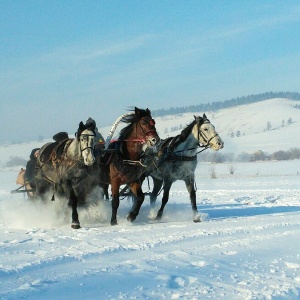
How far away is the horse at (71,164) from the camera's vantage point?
385 inches

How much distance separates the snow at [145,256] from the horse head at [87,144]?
4.53 ft

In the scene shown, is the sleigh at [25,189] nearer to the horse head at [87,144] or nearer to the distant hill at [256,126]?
the horse head at [87,144]

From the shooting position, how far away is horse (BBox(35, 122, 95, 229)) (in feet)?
32.1

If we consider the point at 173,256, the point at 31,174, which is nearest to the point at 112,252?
the point at 173,256

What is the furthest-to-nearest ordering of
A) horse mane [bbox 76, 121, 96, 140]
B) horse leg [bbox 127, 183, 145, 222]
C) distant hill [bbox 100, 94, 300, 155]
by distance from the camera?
distant hill [bbox 100, 94, 300, 155]
horse leg [bbox 127, 183, 145, 222]
horse mane [bbox 76, 121, 96, 140]

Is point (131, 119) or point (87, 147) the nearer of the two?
point (87, 147)

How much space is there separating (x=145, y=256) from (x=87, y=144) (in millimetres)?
3455

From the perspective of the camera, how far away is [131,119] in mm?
10859

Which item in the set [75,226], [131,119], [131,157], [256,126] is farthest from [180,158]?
[256,126]

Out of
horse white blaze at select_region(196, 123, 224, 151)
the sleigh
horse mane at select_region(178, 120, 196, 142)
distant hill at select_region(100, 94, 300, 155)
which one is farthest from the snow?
distant hill at select_region(100, 94, 300, 155)

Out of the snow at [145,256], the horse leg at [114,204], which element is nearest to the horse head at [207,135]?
the snow at [145,256]

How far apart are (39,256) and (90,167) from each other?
3874mm

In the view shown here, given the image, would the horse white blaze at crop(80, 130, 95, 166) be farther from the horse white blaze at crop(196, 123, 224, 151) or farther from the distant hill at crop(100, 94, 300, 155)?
the distant hill at crop(100, 94, 300, 155)

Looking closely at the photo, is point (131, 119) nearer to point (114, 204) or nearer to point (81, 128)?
point (81, 128)
